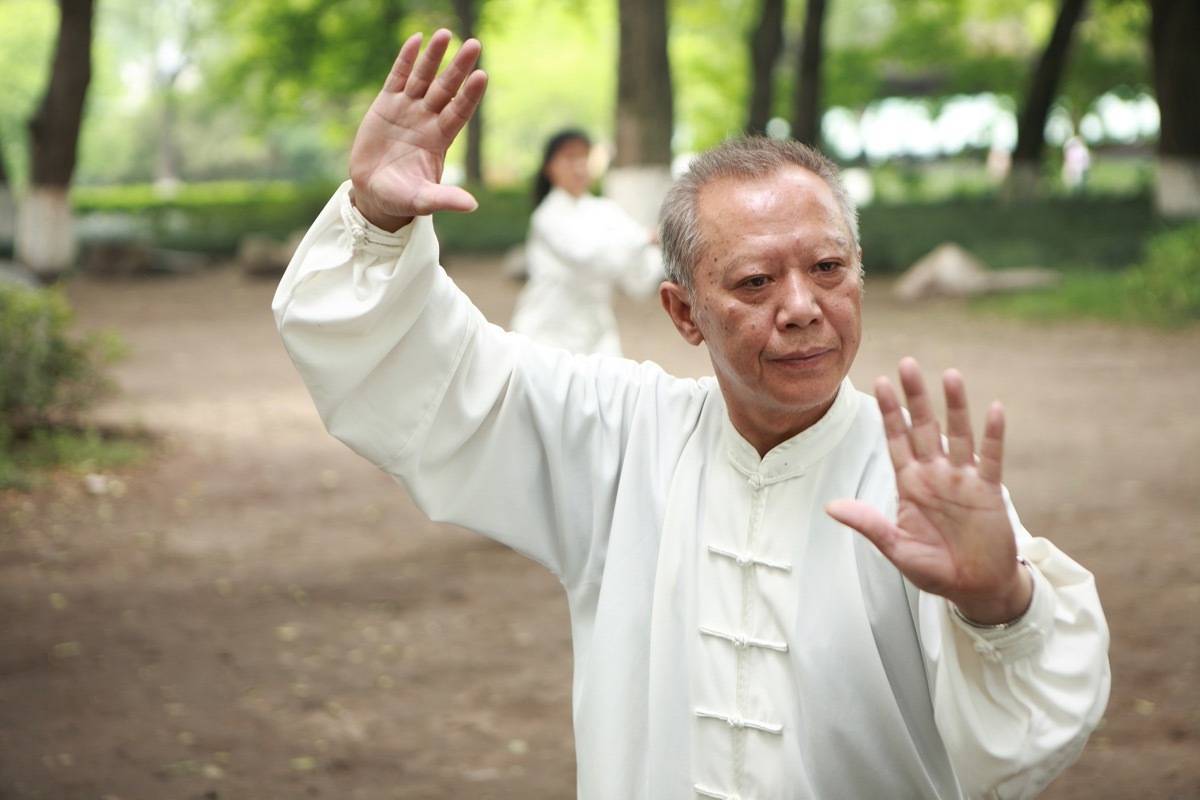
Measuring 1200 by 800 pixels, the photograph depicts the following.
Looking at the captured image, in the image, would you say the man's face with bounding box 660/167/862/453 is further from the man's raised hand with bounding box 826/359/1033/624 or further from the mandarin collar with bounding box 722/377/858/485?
the man's raised hand with bounding box 826/359/1033/624

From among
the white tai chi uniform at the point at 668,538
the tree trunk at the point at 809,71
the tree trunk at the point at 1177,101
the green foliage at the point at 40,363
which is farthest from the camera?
the tree trunk at the point at 809,71

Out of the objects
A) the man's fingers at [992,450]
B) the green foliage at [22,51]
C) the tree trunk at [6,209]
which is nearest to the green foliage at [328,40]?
the tree trunk at [6,209]

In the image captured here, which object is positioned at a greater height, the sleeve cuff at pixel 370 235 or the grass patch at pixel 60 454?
the sleeve cuff at pixel 370 235

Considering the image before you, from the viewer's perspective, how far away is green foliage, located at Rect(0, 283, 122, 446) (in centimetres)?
877

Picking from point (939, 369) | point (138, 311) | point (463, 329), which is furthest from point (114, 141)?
point (463, 329)

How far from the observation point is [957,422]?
1.77m

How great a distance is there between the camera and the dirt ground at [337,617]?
4.70 m

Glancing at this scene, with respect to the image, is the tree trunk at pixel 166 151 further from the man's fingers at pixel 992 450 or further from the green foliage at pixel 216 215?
the man's fingers at pixel 992 450

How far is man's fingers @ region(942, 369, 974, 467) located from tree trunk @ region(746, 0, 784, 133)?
22.6m

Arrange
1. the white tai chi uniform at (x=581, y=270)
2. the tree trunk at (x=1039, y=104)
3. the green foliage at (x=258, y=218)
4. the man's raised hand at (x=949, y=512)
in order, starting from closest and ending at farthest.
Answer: the man's raised hand at (x=949, y=512) → the white tai chi uniform at (x=581, y=270) → the tree trunk at (x=1039, y=104) → the green foliage at (x=258, y=218)

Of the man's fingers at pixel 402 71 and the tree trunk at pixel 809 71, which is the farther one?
the tree trunk at pixel 809 71

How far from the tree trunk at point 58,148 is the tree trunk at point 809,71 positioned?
37.4ft

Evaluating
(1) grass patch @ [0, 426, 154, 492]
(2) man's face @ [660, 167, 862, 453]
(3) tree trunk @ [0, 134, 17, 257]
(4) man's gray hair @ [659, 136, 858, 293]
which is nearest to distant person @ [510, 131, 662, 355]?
(1) grass patch @ [0, 426, 154, 492]

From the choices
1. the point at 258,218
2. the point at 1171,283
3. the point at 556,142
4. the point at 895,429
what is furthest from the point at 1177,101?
the point at 895,429
